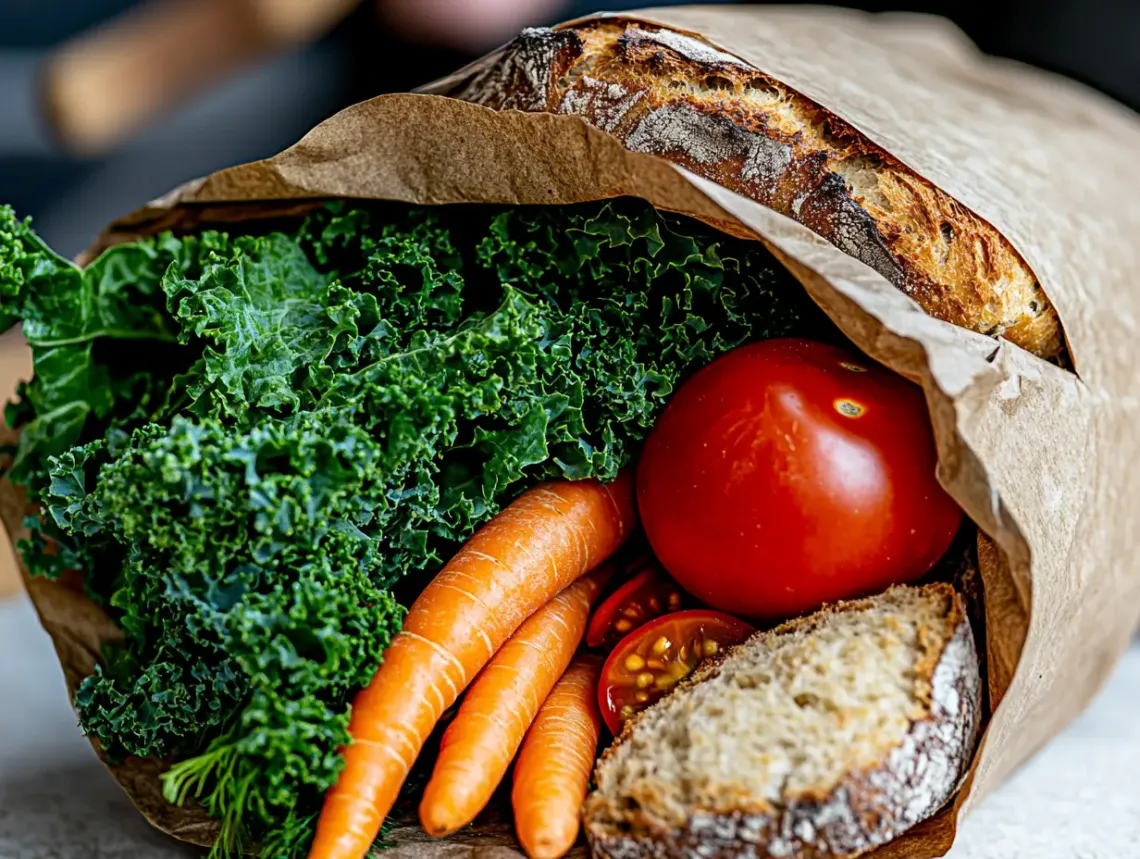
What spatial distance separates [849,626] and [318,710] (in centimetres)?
51

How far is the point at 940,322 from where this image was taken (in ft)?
3.50

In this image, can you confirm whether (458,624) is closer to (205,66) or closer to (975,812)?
(975,812)

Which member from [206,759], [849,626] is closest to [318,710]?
[206,759]

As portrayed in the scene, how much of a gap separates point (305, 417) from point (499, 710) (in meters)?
0.37

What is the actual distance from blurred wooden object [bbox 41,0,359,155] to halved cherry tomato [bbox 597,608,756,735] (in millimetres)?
2531

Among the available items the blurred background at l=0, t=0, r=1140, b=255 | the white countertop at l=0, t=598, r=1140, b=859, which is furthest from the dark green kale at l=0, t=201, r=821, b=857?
the blurred background at l=0, t=0, r=1140, b=255

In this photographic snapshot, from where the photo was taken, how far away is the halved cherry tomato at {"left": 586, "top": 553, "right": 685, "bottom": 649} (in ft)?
4.36

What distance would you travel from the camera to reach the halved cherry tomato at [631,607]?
1.33 meters

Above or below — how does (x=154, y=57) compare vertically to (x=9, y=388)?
above

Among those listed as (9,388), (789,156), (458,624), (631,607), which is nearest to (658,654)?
(631,607)

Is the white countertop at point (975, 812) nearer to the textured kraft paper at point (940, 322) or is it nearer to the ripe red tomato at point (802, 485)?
the textured kraft paper at point (940, 322)

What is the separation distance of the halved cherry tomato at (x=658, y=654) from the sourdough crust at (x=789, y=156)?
0.42 meters

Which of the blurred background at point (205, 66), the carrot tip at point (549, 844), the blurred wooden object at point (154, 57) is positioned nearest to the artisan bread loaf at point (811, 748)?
the carrot tip at point (549, 844)

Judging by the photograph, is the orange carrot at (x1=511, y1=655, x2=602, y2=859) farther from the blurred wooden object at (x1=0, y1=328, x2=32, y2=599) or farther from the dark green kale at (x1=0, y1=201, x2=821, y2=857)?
the blurred wooden object at (x1=0, y1=328, x2=32, y2=599)
